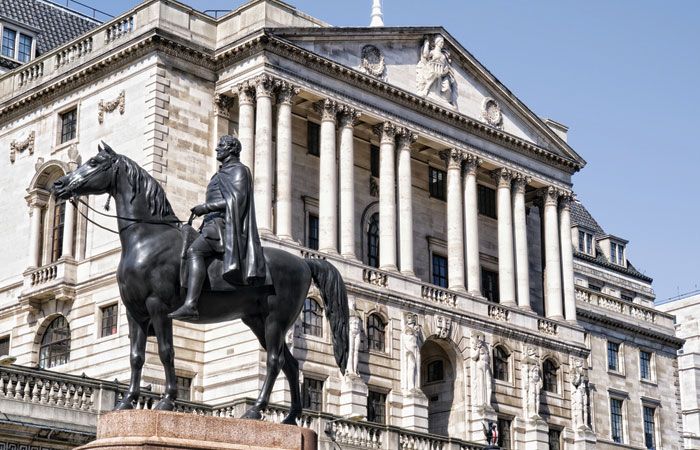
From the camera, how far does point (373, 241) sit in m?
60.4

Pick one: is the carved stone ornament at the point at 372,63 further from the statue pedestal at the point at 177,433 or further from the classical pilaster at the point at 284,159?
the statue pedestal at the point at 177,433

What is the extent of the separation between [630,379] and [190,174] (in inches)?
1366

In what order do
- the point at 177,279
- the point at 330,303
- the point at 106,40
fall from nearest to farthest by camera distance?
the point at 177,279 → the point at 330,303 → the point at 106,40

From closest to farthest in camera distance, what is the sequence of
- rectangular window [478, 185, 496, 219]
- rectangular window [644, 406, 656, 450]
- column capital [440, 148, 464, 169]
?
column capital [440, 148, 464, 169]
rectangular window [478, 185, 496, 219]
rectangular window [644, 406, 656, 450]

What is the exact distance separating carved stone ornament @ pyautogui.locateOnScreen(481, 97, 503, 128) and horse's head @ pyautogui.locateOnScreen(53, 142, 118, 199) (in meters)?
43.6

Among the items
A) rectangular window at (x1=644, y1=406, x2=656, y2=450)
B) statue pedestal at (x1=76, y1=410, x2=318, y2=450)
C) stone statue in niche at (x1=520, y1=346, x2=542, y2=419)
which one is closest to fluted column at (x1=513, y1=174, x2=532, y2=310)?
stone statue in niche at (x1=520, y1=346, x2=542, y2=419)

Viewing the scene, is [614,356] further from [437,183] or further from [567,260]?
[437,183]

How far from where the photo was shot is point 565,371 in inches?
2501

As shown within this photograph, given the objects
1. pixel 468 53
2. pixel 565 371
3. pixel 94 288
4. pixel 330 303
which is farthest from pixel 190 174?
pixel 330 303

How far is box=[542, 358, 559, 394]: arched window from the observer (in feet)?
206

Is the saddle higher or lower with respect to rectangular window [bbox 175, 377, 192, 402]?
lower

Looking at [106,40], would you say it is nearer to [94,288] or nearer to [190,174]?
[190,174]

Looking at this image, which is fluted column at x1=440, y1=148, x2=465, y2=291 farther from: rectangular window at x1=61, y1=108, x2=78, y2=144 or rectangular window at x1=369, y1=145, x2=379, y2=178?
rectangular window at x1=61, y1=108, x2=78, y2=144

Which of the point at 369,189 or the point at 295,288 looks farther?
the point at 369,189
